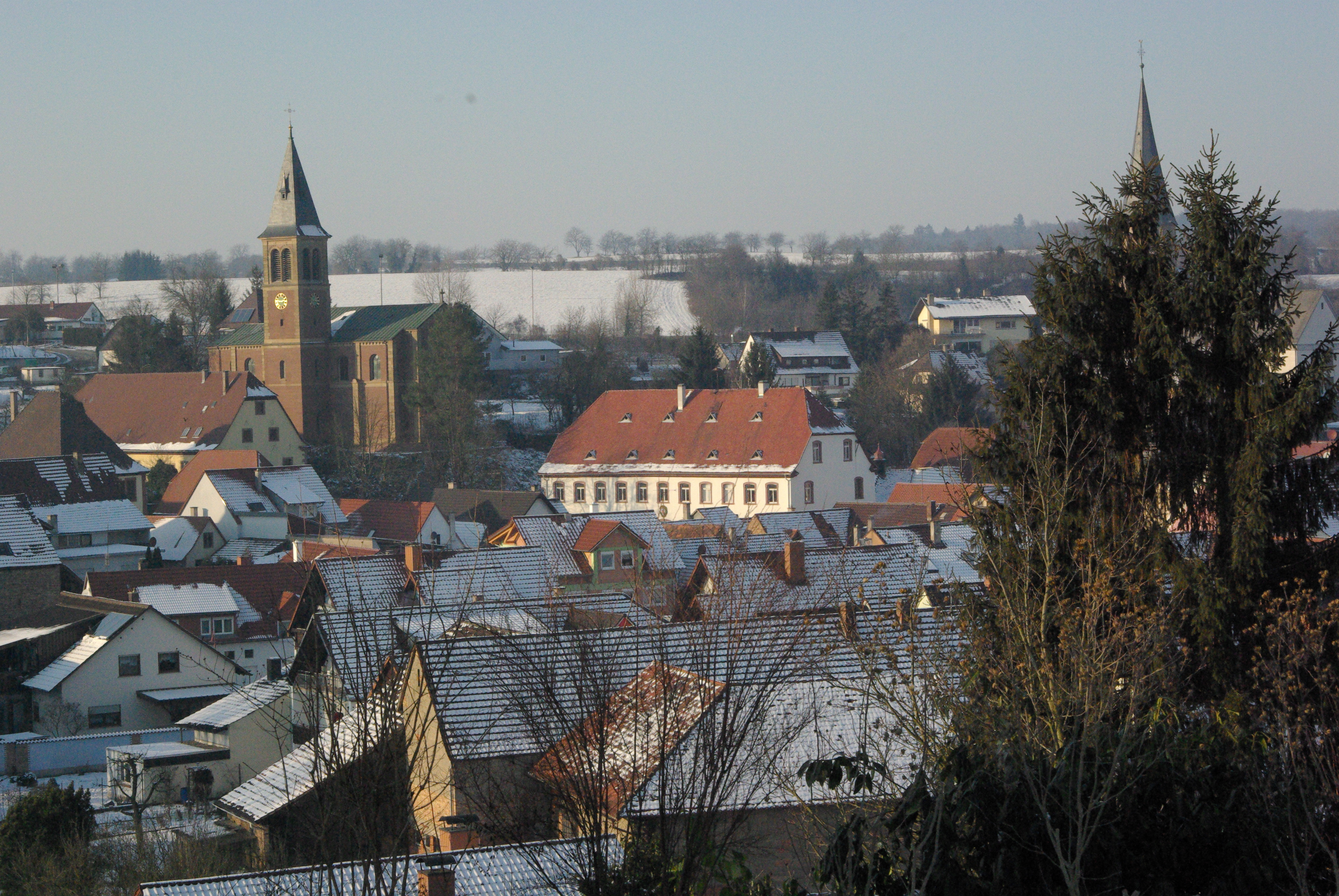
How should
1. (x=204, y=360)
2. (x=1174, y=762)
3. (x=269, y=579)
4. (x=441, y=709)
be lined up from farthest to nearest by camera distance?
(x=204, y=360) → (x=269, y=579) → (x=441, y=709) → (x=1174, y=762)

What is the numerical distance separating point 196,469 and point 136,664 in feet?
95.2

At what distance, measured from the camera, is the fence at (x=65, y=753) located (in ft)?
93.6

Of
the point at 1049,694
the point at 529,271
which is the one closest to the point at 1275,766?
the point at 1049,694

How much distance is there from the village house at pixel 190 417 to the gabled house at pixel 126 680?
1519 inches

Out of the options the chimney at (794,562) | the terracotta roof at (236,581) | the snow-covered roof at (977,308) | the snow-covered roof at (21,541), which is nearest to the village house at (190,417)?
the terracotta roof at (236,581)

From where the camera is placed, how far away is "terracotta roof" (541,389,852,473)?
59.3m

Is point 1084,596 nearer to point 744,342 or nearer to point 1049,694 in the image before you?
point 1049,694

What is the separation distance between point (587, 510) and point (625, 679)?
156 feet

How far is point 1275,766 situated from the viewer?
24.4ft

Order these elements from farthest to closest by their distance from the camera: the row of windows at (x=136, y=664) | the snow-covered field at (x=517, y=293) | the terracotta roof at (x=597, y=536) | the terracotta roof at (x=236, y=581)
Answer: the snow-covered field at (x=517, y=293) < the terracotta roof at (x=236, y=581) < the terracotta roof at (x=597, y=536) < the row of windows at (x=136, y=664)

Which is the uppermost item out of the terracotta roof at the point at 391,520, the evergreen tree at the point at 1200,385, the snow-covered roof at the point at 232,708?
the evergreen tree at the point at 1200,385

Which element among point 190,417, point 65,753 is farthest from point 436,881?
point 190,417

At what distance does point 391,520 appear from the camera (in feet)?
168

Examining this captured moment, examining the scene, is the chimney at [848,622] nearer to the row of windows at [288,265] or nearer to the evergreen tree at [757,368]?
the evergreen tree at [757,368]
